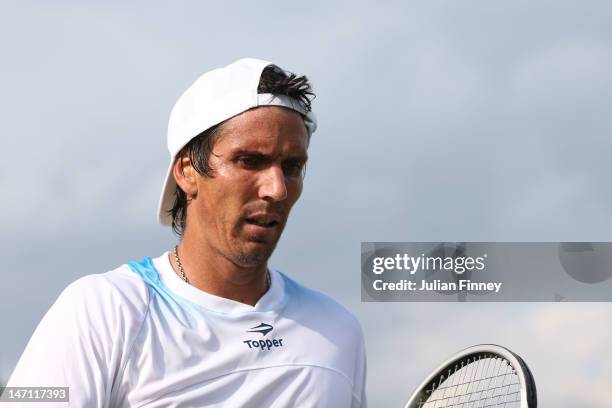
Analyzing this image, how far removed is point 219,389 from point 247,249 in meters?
0.68

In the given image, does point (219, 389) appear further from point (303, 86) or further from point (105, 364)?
point (303, 86)

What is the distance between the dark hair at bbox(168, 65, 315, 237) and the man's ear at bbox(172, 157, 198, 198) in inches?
1.2

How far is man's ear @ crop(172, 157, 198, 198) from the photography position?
15.9ft

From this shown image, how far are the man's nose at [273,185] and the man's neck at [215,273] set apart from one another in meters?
0.44

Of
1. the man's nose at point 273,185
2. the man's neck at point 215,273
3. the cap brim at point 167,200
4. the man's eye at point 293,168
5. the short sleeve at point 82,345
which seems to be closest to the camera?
the short sleeve at point 82,345

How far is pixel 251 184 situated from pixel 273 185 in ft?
0.36

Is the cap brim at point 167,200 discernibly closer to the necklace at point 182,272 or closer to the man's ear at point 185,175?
the man's ear at point 185,175

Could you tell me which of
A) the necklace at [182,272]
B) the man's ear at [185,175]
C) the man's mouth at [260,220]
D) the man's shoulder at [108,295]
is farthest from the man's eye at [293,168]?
the man's shoulder at [108,295]

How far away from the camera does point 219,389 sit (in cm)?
454

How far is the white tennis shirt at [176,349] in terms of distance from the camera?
4.38 meters

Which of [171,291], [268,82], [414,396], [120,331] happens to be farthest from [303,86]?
[414,396]

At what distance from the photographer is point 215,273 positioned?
4.82 metres

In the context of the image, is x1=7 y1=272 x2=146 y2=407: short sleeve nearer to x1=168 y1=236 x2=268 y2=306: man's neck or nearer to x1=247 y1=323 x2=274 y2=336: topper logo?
x1=168 y1=236 x2=268 y2=306: man's neck

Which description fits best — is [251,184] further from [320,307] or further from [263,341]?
[320,307]
